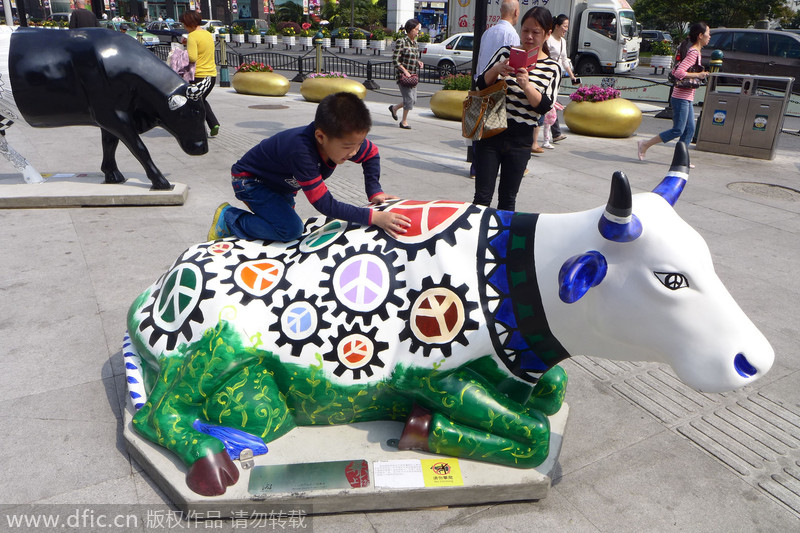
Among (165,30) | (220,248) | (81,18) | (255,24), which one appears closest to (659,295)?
(220,248)

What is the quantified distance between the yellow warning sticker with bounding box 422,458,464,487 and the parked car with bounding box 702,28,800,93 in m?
19.2

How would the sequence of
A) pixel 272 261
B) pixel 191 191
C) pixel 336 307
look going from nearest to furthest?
1. pixel 336 307
2. pixel 272 261
3. pixel 191 191

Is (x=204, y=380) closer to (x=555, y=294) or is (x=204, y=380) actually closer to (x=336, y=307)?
(x=336, y=307)

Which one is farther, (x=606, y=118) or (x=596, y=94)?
(x=596, y=94)

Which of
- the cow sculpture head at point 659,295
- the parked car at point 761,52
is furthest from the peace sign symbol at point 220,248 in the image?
the parked car at point 761,52

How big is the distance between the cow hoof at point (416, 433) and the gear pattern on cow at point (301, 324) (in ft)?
1.77

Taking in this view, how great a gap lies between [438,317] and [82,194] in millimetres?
5353

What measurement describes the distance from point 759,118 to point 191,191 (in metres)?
8.98

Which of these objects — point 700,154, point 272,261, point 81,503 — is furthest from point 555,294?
point 700,154

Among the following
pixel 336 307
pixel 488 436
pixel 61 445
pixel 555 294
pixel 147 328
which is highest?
pixel 555 294

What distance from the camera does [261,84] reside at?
1612cm

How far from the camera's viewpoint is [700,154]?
34.9 feet

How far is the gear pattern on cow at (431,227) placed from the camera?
276cm

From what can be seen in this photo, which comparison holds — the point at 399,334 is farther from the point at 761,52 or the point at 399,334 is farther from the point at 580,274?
the point at 761,52
